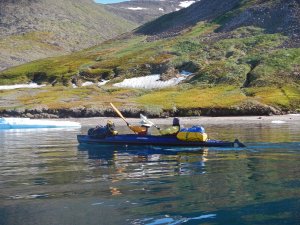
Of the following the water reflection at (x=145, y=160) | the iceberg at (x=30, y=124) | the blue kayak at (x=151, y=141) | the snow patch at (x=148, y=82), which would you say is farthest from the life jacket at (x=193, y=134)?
the snow patch at (x=148, y=82)

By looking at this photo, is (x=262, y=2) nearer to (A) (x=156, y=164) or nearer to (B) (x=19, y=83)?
(B) (x=19, y=83)

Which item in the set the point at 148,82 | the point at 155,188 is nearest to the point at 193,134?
the point at 155,188

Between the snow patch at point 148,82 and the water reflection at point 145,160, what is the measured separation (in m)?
76.7

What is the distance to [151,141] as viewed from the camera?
3281 cm

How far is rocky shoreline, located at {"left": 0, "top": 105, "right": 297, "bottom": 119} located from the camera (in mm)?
74125

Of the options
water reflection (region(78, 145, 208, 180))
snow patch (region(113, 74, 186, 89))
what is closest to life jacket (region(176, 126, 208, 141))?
water reflection (region(78, 145, 208, 180))

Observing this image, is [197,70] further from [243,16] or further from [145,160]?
[145,160]

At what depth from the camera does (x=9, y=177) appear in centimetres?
2297

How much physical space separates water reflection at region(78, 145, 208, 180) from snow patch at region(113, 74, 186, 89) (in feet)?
252

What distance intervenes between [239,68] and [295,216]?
95917mm

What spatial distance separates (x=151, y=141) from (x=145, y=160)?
514cm

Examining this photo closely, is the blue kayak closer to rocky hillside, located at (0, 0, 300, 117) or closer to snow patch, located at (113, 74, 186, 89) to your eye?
rocky hillside, located at (0, 0, 300, 117)

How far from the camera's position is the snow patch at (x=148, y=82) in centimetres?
11194

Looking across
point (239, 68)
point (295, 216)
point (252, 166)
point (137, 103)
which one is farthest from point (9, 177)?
point (239, 68)
